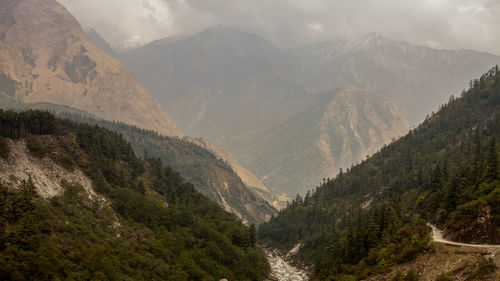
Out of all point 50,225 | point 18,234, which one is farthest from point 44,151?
point 18,234

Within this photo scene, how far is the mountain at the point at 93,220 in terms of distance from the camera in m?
97.4

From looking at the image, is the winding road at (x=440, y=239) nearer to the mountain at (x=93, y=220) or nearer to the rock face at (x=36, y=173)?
the mountain at (x=93, y=220)

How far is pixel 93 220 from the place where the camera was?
12506cm

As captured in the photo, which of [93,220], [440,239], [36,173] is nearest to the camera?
[440,239]

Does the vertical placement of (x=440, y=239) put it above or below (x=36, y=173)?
below

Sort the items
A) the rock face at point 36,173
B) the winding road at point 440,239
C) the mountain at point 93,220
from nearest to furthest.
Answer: the winding road at point 440,239, the mountain at point 93,220, the rock face at point 36,173

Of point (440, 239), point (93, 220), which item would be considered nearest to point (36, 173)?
point (93, 220)

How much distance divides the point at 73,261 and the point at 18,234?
1437 centimetres

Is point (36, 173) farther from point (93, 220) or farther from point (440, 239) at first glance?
point (440, 239)

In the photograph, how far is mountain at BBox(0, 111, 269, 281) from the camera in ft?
320

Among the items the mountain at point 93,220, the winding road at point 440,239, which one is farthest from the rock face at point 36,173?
the winding road at point 440,239

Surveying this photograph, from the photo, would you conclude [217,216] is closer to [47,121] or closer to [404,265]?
[47,121]

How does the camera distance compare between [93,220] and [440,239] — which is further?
[93,220]

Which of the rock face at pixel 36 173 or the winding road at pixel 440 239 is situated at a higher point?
the rock face at pixel 36 173
